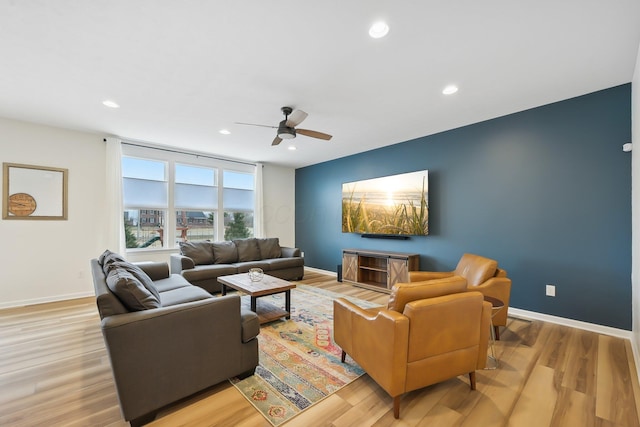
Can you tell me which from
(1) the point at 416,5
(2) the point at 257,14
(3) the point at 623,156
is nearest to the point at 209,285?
(2) the point at 257,14

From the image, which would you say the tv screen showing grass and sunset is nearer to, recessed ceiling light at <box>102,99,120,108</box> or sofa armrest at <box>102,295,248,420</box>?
sofa armrest at <box>102,295,248,420</box>

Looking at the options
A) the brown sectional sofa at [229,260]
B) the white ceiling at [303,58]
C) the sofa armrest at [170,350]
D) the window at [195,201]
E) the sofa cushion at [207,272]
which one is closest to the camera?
the sofa armrest at [170,350]

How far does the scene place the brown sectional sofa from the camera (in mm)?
4305

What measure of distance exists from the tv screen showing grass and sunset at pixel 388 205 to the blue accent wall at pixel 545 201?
0.61 feet

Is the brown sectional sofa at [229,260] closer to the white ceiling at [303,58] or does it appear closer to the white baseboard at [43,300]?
the white baseboard at [43,300]

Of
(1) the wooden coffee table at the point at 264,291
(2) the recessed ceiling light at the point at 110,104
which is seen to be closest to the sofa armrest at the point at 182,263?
(1) the wooden coffee table at the point at 264,291

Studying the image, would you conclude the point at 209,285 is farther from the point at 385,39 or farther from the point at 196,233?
the point at 385,39

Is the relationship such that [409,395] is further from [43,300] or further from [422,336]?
[43,300]

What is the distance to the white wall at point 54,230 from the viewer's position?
3840 millimetres

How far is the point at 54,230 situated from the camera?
4133mm

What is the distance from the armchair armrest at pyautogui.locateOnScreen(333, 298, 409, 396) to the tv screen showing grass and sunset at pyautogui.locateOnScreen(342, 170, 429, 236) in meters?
2.85

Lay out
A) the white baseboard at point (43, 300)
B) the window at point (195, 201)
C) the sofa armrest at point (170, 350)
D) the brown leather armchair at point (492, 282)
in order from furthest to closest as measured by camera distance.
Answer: the window at point (195, 201), the white baseboard at point (43, 300), the brown leather armchair at point (492, 282), the sofa armrest at point (170, 350)

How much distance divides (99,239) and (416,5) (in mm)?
5462

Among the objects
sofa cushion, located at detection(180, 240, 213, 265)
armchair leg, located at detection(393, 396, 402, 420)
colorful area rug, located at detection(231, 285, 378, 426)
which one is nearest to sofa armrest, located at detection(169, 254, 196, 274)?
sofa cushion, located at detection(180, 240, 213, 265)
